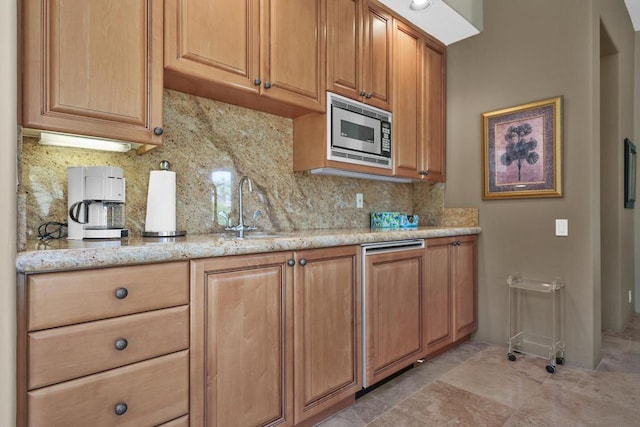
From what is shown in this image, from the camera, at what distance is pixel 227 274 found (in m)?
1.41

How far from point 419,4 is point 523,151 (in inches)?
51.9

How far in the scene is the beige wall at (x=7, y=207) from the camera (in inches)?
37.5

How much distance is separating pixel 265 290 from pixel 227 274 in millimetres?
197

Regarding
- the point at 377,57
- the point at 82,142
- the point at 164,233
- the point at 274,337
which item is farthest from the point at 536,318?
the point at 82,142

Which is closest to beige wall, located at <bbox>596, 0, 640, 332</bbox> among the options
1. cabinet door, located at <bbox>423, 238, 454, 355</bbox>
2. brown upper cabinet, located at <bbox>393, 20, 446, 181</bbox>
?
brown upper cabinet, located at <bbox>393, 20, 446, 181</bbox>

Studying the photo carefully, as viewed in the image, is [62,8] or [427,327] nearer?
[62,8]

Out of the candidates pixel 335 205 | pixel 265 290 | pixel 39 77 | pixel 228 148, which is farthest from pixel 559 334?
pixel 39 77

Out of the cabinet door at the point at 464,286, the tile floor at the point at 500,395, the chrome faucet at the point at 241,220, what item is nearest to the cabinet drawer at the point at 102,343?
the chrome faucet at the point at 241,220

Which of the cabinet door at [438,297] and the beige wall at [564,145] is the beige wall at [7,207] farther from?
the beige wall at [564,145]

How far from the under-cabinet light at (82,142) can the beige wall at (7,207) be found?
1.27 ft

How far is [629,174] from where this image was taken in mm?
Result: 3514

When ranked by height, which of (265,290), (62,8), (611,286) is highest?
(62,8)

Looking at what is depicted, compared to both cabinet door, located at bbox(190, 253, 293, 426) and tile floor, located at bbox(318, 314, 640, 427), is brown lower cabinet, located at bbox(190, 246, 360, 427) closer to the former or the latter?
cabinet door, located at bbox(190, 253, 293, 426)

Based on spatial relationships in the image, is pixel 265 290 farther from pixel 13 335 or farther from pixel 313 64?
pixel 313 64
